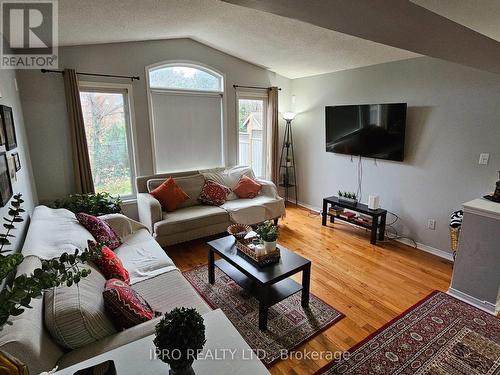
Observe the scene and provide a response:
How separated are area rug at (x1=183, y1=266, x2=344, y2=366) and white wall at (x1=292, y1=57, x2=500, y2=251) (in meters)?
1.98

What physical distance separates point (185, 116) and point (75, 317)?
11.2ft

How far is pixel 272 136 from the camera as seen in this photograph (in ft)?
16.4

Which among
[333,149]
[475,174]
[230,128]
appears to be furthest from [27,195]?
[475,174]

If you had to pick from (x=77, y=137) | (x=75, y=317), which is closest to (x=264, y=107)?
(x=77, y=137)

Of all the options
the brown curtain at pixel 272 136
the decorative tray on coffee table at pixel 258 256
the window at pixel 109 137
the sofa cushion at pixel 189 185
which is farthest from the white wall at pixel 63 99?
the decorative tray on coffee table at pixel 258 256

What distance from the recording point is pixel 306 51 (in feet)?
12.3

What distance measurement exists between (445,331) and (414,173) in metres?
1.96

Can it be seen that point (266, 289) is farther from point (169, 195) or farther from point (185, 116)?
point (185, 116)

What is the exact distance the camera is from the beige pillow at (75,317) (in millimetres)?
1242

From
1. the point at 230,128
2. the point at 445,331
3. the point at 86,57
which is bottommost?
the point at 445,331

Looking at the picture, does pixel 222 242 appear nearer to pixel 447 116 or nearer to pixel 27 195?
pixel 27 195

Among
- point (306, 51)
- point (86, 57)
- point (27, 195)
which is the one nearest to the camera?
point (27, 195)

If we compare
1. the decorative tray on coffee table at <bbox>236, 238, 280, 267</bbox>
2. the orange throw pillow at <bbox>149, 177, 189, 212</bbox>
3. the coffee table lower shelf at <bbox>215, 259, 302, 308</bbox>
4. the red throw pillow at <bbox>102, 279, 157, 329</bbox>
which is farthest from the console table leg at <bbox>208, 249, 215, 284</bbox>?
the red throw pillow at <bbox>102, 279, 157, 329</bbox>

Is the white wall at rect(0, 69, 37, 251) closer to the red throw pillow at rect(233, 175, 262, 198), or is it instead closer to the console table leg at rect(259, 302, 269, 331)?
the console table leg at rect(259, 302, 269, 331)
